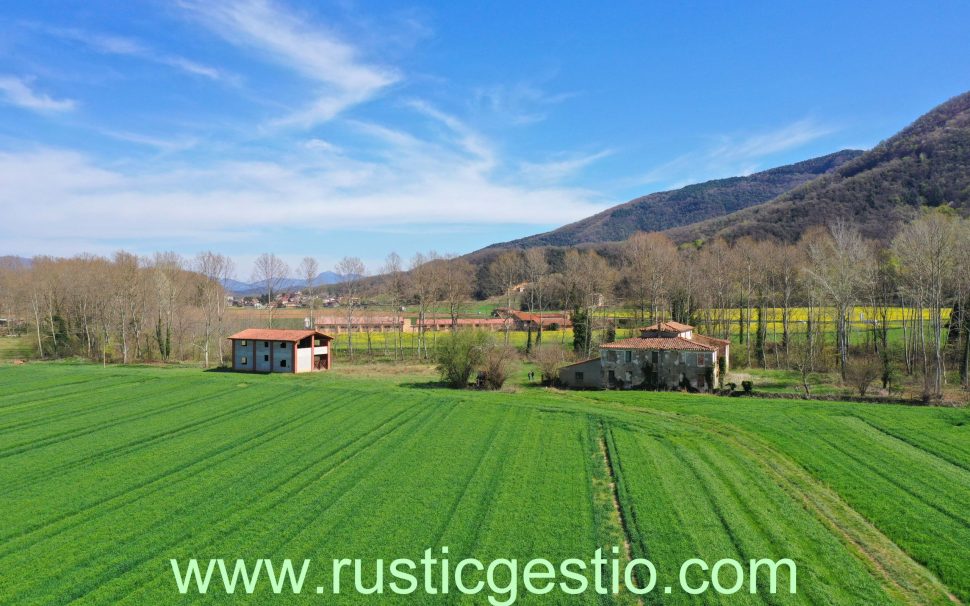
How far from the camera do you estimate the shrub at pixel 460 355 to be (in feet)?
141

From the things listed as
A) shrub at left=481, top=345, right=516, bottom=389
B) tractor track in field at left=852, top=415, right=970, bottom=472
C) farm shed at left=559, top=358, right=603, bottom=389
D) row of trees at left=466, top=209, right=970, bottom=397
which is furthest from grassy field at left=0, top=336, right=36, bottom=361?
tractor track in field at left=852, top=415, right=970, bottom=472

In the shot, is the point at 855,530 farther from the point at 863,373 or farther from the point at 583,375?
the point at 583,375

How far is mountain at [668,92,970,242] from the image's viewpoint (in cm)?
8656

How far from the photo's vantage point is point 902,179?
95750mm

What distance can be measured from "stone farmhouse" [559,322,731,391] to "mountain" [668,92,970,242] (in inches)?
2268

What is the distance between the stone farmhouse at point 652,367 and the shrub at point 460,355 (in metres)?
8.32

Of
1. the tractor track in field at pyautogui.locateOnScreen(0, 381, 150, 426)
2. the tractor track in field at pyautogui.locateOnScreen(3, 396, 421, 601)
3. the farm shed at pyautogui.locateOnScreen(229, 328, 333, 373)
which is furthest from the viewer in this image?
the farm shed at pyautogui.locateOnScreen(229, 328, 333, 373)

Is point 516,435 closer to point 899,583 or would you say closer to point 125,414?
point 899,583

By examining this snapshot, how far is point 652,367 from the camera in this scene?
43406mm

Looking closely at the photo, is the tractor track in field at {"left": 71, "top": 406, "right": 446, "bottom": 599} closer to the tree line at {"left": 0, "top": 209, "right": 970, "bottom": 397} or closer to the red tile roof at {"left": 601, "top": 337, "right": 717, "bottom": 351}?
the red tile roof at {"left": 601, "top": 337, "right": 717, "bottom": 351}

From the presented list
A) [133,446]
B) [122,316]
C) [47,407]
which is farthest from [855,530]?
[122,316]

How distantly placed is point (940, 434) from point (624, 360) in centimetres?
2158

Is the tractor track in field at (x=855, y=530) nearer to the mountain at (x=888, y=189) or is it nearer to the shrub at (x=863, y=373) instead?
the shrub at (x=863, y=373)

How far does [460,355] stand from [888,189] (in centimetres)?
9621
